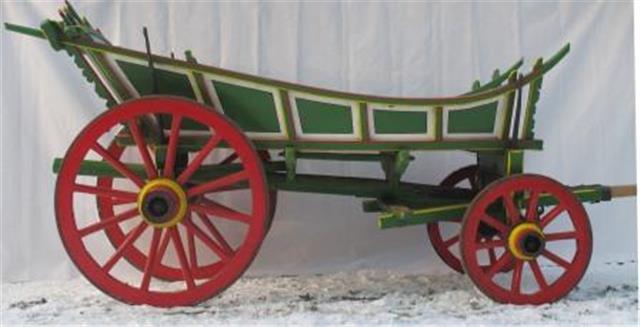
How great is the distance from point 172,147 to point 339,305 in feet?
2.45

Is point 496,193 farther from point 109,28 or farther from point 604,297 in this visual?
point 109,28

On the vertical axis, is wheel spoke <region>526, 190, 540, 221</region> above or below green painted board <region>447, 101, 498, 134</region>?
below

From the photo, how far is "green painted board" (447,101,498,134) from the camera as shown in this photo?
7.63 ft

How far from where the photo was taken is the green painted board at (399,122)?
230cm

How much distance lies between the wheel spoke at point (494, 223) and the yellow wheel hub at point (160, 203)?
38.0 inches

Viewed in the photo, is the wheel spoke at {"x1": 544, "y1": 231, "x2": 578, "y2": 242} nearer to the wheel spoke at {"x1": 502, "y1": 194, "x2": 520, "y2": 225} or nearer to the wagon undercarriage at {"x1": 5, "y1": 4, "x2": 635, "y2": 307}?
the wagon undercarriage at {"x1": 5, "y1": 4, "x2": 635, "y2": 307}

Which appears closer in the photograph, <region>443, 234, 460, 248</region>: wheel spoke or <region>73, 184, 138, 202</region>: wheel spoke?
<region>73, 184, 138, 202</region>: wheel spoke

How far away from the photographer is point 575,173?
10.3 ft

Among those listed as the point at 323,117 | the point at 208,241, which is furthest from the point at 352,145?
the point at 208,241

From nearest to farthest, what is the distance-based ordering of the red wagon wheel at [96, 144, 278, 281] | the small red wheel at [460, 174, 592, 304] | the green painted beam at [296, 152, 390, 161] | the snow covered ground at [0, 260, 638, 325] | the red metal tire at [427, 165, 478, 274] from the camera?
1. the snow covered ground at [0, 260, 638, 325]
2. the small red wheel at [460, 174, 592, 304]
3. the green painted beam at [296, 152, 390, 161]
4. the red wagon wheel at [96, 144, 278, 281]
5. the red metal tire at [427, 165, 478, 274]

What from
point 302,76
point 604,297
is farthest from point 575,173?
point 302,76

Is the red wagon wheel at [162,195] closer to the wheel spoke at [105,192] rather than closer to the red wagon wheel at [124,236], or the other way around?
the wheel spoke at [105,192]

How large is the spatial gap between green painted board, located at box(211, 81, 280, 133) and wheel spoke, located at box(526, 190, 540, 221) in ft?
2.79

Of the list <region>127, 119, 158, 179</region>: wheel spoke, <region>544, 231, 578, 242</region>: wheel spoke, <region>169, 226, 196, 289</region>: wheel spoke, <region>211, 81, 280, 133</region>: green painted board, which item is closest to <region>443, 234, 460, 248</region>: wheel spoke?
<region>544, 231, 578, 242</region>: wheel spoke
